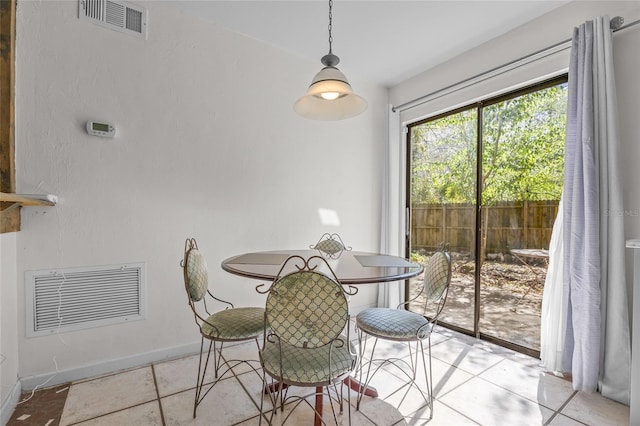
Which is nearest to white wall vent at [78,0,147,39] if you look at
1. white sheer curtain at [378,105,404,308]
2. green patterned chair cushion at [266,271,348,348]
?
green patterned chair cushion at [266,271,348,348]

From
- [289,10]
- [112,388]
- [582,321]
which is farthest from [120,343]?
[582,321]

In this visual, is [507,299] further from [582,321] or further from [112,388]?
[112,388]

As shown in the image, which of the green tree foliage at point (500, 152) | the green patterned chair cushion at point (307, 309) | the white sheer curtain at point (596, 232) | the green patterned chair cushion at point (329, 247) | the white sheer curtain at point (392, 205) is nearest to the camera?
the green patterned chair cushion at point (307, 309)

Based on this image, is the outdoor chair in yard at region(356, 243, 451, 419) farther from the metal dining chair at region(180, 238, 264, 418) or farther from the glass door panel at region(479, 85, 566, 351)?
the glass door panel at region(479, 85, 566, 351)

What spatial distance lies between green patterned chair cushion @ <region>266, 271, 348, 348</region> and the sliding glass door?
2133mm

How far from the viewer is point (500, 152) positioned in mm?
2746

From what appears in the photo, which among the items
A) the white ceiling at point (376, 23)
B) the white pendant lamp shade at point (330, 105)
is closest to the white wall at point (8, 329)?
the white pendant lamp shade at point (330, 105)

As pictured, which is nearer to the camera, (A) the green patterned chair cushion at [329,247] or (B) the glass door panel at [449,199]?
(A) the green patterned chair cushion at [329,247]

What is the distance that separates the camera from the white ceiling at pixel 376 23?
7.52ft

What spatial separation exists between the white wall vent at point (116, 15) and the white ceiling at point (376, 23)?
0.25 m

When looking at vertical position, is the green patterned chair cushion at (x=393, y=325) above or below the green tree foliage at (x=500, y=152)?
below

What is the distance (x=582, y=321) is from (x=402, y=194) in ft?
6.47

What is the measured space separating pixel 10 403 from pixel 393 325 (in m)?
2.17

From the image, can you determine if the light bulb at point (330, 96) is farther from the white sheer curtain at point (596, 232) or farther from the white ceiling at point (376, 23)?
the white sheer curtain at point (596, 232)
